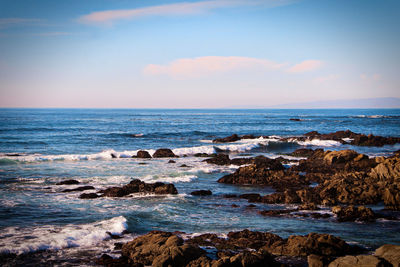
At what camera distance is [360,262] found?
802 centimetres

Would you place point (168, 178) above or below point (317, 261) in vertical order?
below

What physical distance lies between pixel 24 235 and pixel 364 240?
37.9 ft

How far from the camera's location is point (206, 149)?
3912 cm

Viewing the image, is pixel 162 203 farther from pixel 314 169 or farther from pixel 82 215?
pixel 314 169

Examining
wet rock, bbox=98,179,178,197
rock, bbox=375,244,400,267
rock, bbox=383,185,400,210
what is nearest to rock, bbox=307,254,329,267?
rock, bbox=375,244,400,267

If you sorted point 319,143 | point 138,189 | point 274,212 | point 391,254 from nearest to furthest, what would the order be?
1. point 391,254
2. point 274,212
3. point 138,189
4. point 319,143

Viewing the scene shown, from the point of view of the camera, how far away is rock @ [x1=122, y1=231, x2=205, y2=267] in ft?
29.5

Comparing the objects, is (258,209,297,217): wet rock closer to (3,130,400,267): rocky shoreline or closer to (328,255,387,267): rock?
(3,130,400,267): rocky shoreline

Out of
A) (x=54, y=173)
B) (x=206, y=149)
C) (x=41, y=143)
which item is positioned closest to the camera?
(x=54, y=173)

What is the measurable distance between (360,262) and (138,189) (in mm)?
12721

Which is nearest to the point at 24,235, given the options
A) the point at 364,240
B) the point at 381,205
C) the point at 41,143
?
the point at 364,240

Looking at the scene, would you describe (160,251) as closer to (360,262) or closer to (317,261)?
(317,261)

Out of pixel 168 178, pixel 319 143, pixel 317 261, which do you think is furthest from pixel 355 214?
pixel 319 143

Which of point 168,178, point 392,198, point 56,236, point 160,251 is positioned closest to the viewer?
point 160,251
